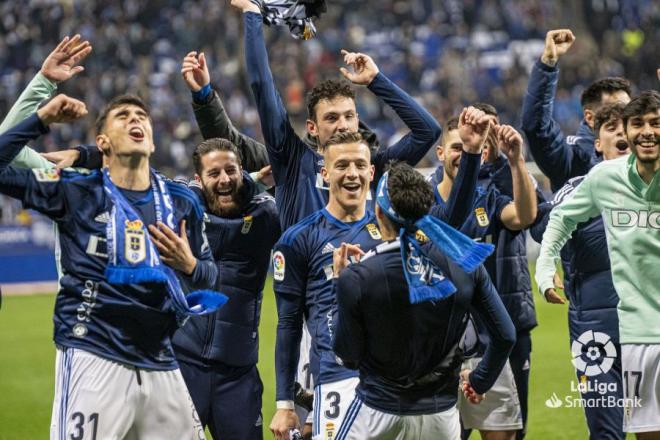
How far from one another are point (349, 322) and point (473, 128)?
4.69ft

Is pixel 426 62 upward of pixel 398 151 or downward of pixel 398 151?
upward

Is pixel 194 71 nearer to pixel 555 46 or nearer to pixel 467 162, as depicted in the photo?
pixel 467 162

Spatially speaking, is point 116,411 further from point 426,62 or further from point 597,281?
point 426,62

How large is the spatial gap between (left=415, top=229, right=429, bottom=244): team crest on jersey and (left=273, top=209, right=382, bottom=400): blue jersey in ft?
1.73

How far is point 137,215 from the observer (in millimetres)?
5086

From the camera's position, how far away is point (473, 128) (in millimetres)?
5215

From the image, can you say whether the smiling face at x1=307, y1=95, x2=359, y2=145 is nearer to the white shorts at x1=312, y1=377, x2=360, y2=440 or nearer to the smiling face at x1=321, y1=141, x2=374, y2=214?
the smiling face at x1=321, y1=141, x2=374, y2=214

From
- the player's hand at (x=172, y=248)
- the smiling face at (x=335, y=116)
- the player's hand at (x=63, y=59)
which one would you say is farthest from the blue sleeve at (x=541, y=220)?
the player's hand at (x=63, y=59)

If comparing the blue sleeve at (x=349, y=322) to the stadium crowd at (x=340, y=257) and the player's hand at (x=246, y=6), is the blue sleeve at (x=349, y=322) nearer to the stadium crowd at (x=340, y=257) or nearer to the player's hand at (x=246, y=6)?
the stadium crowd at (x=340, y=257)

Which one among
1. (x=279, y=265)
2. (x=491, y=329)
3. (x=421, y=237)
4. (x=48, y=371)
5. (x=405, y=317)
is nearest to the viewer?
(x=405, y=317)

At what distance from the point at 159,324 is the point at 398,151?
193 cm

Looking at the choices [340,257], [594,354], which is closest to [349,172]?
[340,257]

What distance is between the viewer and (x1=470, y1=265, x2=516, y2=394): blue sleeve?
445 cm

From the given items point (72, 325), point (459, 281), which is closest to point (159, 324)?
point (72, 325)
